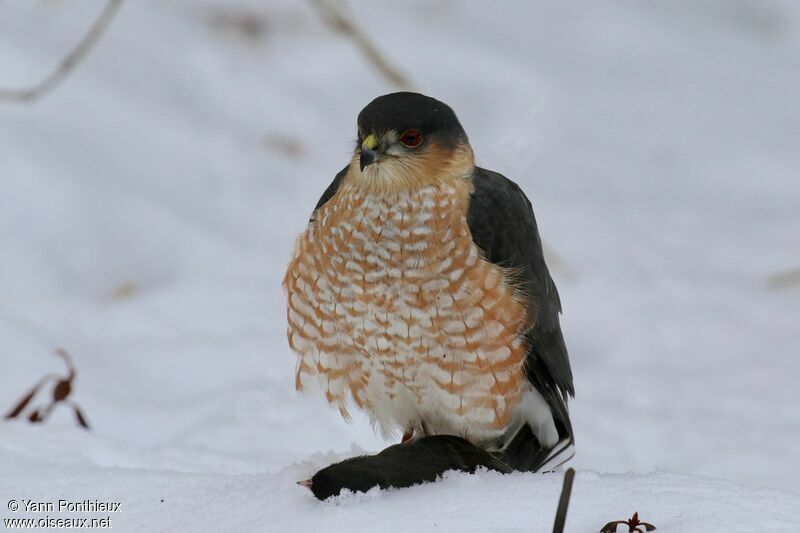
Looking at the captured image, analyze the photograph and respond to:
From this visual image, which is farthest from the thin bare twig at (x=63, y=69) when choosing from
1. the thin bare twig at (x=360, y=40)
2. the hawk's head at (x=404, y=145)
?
the hawk's head at (x=404, y=145)

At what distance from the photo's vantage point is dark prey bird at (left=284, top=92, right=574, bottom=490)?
359 centimetres

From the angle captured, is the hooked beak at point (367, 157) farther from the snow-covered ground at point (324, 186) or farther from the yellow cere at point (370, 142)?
the snow-covered ground at point (324, 186)

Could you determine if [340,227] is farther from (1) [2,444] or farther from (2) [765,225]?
(2) [765,225]

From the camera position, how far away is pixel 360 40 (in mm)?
6996

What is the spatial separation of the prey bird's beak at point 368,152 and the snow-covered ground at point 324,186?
1.52m

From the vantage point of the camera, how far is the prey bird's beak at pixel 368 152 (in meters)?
3.63

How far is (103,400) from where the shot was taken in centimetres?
582

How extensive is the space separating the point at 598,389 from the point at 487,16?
143 inches

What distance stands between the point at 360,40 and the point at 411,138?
338 cm

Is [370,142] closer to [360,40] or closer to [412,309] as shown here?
[412,309]

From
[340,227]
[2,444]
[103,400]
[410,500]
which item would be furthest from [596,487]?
[103,400]

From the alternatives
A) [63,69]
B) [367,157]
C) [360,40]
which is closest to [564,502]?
[367,157]

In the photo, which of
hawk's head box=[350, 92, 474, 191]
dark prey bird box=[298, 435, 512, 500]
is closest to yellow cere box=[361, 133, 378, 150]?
hawk's head box=[350, 92, 474, 191]

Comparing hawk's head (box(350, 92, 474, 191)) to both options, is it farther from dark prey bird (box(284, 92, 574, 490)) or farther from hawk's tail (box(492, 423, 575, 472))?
hawk's tail (box(492, 423, 575, 472))
